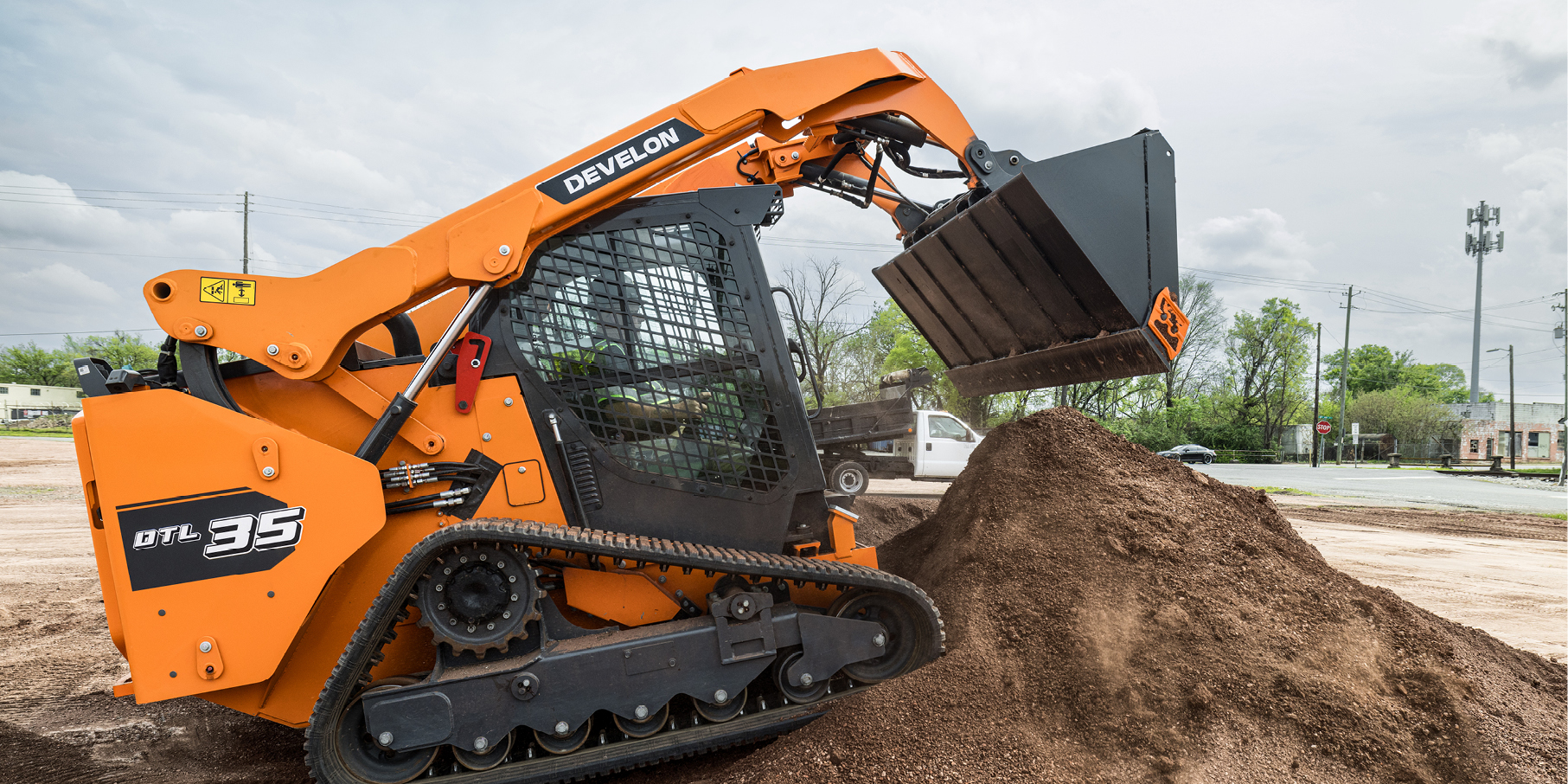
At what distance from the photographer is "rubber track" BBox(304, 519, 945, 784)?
8.46 feet

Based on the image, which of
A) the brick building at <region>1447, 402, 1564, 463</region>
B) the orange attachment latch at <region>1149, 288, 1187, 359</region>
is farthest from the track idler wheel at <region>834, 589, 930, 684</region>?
the brick building at <region>1447, 402, 1564, 463</region>

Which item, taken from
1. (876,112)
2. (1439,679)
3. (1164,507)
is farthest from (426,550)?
(1439,679)

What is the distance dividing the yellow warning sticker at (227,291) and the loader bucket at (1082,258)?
3245 millimetres

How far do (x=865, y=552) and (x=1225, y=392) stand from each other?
5013cm

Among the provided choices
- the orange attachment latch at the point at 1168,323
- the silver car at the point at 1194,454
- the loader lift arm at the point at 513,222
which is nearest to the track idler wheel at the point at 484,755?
the loader lift arm at the point at 513,222

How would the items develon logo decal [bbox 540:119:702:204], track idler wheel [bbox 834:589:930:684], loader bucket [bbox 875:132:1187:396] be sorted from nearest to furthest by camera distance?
1. develon logo decal [bbox 540:119:702:204]
2. track idler wheel [bbox 834:589:930:684]
3. loader bucket [bbox 875:132:1187:396]

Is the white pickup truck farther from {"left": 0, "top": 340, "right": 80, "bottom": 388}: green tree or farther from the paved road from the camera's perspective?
{"left": 0, "top": 340, "right": 80, "bottom": 388}: green tree

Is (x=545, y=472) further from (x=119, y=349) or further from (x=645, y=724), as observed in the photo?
(x=119, y=349)

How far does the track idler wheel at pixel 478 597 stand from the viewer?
2.67 meters

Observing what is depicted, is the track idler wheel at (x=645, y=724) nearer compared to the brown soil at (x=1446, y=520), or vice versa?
the track idler wheel at (x=645, y=724)

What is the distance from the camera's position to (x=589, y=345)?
3053 millimetres

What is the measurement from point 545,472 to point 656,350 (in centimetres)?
68

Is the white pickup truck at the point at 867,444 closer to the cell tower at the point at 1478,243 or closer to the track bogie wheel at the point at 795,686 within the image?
the track bogie wheel at the point at 795,686

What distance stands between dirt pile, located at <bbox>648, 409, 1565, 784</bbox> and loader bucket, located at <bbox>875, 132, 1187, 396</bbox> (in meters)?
0.78
